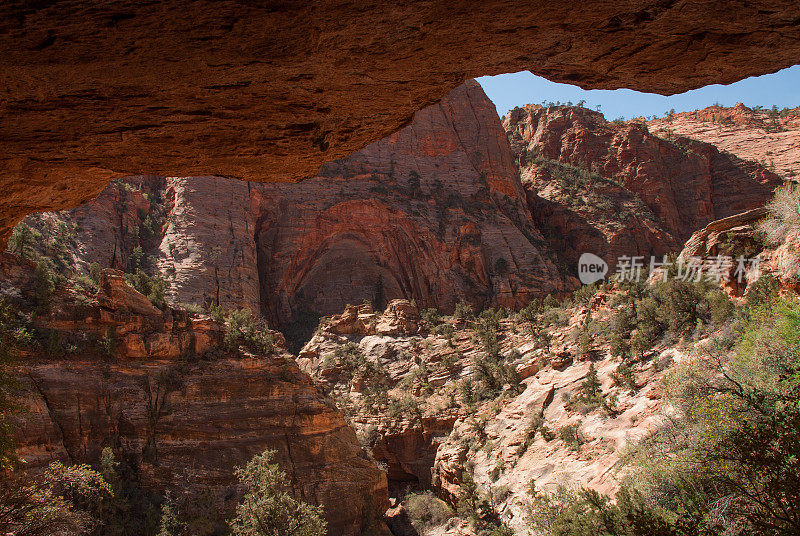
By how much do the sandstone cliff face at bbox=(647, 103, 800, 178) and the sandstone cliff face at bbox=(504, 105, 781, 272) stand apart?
4457 millimetres

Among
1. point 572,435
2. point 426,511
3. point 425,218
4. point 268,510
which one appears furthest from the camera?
point 425,218

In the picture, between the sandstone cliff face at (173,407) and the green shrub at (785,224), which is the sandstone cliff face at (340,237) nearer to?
the sandstone cliff face at (173,407)

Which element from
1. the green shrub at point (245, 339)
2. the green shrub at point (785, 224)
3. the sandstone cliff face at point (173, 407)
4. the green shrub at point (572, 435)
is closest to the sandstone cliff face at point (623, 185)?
the green shrub at point (785, 224)

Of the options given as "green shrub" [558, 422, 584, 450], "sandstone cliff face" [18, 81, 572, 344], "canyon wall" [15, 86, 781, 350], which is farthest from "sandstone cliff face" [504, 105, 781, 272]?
"green shrub" [558, 422, 584, 450]

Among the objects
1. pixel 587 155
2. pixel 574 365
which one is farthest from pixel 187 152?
pixel 587 155

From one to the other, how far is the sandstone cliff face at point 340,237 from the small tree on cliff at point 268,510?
71.8 feet

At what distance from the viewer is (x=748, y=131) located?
7044 centimetres

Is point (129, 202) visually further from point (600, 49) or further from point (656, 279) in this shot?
point (600, 49)

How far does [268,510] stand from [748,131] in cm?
7773

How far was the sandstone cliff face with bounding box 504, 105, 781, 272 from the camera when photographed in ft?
174

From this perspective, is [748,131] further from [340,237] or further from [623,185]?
[340,237]

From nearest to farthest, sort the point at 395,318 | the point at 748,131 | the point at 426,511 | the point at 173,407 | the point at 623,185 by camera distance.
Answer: the point at 173,407 → the point at 426,511 → the point at 395,318 → the point at 623,185 → the point at 748,131

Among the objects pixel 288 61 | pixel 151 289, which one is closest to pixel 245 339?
pixel 151 289

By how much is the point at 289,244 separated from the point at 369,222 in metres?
7.30
